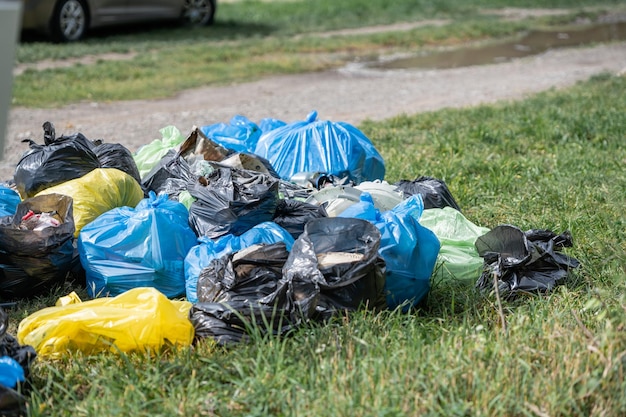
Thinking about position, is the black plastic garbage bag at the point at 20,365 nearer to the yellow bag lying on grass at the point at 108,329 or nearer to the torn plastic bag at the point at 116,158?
the yellow bag lying on grass at the point at 108,329

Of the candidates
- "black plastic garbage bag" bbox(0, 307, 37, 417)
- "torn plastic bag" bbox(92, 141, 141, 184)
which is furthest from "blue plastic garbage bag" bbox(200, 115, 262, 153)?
"black plastic garbage bag" bbox(0, 307, 37, 417)

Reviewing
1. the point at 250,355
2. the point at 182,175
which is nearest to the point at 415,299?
the point at 250,355

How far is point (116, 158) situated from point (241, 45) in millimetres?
7686

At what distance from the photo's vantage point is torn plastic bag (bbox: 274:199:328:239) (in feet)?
14.1

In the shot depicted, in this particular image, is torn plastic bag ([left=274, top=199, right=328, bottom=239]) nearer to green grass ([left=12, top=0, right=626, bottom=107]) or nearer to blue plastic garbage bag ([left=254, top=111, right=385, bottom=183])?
blue plastic garbage bag ([left=254, top=111, right=385, bottom=183])

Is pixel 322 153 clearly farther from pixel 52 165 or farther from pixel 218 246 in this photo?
pixel 52 165

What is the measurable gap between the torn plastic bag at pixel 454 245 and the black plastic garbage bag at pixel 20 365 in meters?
1.87

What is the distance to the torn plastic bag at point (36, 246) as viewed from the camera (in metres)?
4.01

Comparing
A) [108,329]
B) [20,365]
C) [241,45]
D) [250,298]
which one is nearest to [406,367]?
[250,298]

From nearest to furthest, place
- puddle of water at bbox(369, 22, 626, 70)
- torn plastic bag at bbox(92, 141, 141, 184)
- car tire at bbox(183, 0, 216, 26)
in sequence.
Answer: torn plastic bag at bbox(92, 141, 141, 184)
puddle of water at bbox(369, 22, 626, 70)
car tire at bbox(183, 0, 216, 26)

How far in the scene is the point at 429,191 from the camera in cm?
496

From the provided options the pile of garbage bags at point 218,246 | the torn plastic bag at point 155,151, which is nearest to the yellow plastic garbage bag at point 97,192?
the pile of garbage bags at point 218,246

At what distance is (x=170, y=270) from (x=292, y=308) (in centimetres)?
85

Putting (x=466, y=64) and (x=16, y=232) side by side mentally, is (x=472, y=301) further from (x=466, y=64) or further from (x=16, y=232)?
(x=466, y=64)
